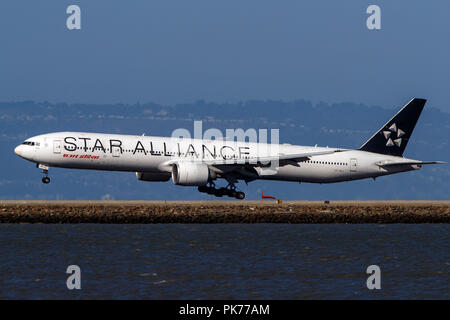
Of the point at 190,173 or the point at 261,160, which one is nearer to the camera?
the point at 190,173

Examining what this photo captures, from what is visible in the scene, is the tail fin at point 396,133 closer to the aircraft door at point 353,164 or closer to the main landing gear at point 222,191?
the aircraft door at point 353,164

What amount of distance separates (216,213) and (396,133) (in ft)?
59.7

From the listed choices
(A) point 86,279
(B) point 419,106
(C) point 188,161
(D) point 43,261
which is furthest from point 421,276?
(B) point 419,106

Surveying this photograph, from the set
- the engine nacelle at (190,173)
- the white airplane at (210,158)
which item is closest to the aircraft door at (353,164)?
the white airplane at (210,158)

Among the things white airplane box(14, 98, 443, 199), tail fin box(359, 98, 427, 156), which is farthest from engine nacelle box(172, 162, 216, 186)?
tail fin box(359, 98, 427, 156)

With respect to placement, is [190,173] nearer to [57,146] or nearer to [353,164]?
[57,146]

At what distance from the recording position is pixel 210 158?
60750 mm

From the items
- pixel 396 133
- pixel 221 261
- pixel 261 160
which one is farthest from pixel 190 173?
pixel 396 133

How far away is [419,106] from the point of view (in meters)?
70.1

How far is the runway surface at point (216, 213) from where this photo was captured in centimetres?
5662

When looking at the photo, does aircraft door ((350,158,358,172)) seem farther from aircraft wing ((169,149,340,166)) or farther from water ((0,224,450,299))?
water ((0,224,450,299))

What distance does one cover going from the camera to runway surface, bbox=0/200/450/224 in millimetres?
56625

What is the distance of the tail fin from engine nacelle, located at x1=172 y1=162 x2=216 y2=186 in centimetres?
1408
